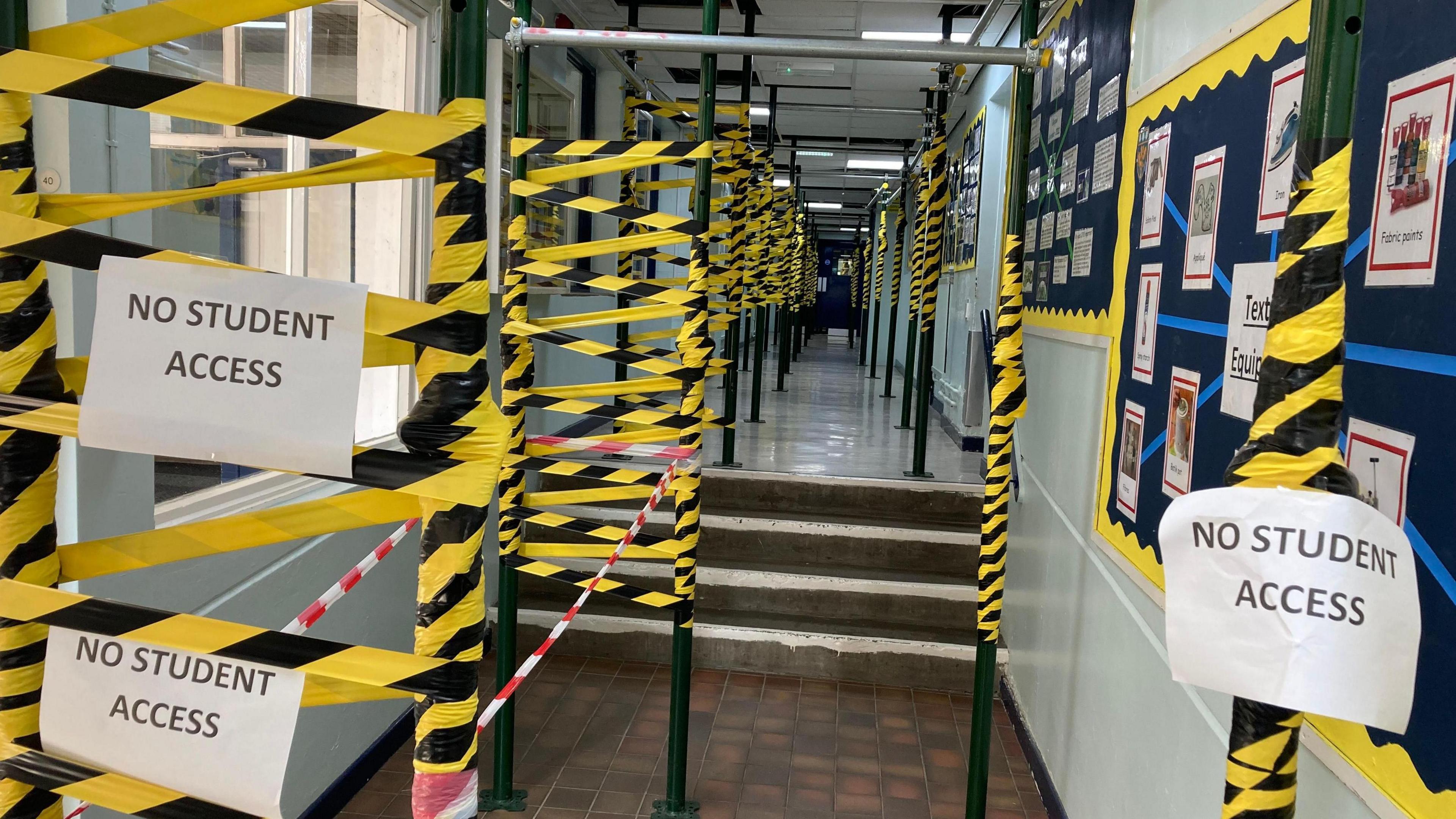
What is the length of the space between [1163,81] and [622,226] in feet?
10.6

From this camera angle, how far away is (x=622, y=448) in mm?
2977

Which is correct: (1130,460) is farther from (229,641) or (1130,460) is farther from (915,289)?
(915,289)

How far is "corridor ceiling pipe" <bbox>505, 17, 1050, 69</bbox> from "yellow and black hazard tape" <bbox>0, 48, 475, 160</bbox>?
1.51 meters

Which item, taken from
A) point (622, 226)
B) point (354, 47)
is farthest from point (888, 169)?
point (354, 47)

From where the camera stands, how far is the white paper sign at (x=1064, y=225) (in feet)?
10.7

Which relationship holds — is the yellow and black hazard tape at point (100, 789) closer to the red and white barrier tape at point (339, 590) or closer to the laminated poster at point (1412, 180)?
the red and white barrier tape at point (339, 590)

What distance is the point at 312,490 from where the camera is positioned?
2922 mm

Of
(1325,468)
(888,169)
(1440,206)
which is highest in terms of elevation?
(888,169)

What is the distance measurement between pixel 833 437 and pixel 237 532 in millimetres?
5575

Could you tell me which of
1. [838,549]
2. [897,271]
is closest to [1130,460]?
[838,549]

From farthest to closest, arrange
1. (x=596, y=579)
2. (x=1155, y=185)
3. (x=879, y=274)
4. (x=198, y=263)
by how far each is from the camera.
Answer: (x=879, y=274) < (x=596, y=579) < (x=1155, y=185) < (x=198, y=263)

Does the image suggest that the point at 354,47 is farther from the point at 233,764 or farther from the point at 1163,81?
the point at 233,764

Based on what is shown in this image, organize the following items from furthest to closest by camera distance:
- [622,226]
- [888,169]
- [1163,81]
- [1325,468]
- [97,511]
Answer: [888,169]
[622,226]
[1163,81]
[97,511]
[1325,468]

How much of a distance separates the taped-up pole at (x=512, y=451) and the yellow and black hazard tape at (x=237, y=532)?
1.57m
